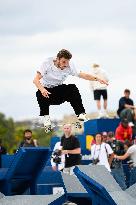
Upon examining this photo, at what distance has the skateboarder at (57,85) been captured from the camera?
1293cm

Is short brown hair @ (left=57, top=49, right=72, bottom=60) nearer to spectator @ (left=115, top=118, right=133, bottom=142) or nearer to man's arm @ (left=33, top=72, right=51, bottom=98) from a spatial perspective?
man's arm @ (left=33, top=72, right=51, bottom=98)

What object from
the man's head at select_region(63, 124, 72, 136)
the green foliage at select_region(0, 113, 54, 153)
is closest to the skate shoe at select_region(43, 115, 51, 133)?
the man's head at select_region(63, 124, 72, 136)

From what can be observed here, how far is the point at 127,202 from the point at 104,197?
352mm

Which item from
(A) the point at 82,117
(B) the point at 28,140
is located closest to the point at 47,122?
(A) the point at 82,117

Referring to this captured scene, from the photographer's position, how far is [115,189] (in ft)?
37.8

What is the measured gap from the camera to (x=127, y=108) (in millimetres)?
21438

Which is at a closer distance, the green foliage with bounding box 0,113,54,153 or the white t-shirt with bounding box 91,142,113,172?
the white t-shirt with bounding box 91,142,113,172

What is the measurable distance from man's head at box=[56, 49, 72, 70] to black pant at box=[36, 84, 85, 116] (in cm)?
60

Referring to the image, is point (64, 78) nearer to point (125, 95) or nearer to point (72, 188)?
point (72, 188)

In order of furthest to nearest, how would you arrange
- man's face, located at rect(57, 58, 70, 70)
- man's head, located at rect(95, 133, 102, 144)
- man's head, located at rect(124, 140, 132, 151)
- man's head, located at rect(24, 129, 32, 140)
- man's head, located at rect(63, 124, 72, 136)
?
1. man's head, located at rect(124, 140, 132, 151)
2. man's head, located at rect(95, 133, 102, 144)
3. man's head, located at rect(24, 129, 32, 140)
4. man's head, located at rect(63, 124, 72, 136)
5. man's face, located at rect(57, 58, 70, 70)

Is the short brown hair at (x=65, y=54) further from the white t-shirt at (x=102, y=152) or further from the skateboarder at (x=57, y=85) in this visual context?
the white t-shirt at (x=102, y=152)

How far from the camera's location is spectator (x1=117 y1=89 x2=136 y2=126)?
69.9 ft

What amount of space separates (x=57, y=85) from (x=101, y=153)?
4490 millimetres

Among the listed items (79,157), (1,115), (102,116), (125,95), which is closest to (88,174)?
(79,157)
